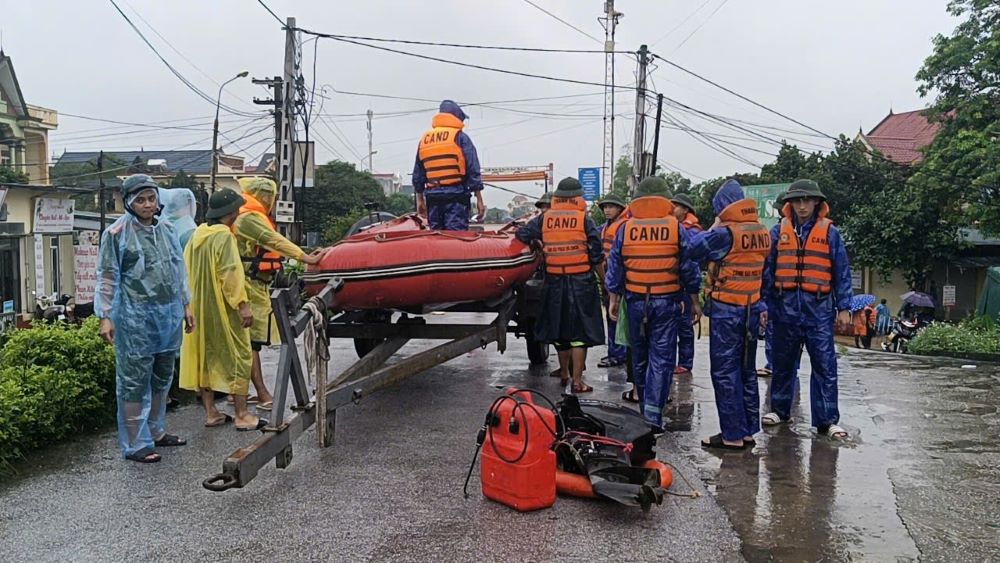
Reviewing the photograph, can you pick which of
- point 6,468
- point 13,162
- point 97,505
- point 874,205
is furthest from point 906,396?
point 13,162

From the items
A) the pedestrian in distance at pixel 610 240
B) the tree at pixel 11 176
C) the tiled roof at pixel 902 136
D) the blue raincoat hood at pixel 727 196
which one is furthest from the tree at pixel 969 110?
the tree at pixel 11 176

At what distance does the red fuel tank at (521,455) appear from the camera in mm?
3703

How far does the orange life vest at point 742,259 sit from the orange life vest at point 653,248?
31 centimetres

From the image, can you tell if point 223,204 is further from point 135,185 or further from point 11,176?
point 11,176

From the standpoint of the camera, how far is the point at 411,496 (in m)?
4.03

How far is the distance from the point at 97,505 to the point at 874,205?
22.8 metres

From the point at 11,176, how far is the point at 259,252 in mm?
24392

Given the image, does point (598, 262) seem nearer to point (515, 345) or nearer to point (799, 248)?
point (799, 248)

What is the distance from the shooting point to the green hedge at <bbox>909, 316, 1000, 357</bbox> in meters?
9.90

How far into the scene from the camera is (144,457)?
4.65m

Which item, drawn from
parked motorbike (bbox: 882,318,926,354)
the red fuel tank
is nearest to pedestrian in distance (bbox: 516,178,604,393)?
the red fuel tank

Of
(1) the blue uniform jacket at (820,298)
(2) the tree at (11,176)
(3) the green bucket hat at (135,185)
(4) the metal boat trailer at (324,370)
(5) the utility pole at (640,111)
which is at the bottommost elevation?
(4) the metal boat trailer at (324,370)

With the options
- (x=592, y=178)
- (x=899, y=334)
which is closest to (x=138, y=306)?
(x=899, y=334)

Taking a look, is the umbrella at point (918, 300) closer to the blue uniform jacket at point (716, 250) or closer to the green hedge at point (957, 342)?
the green hedge at point (957, 342)
